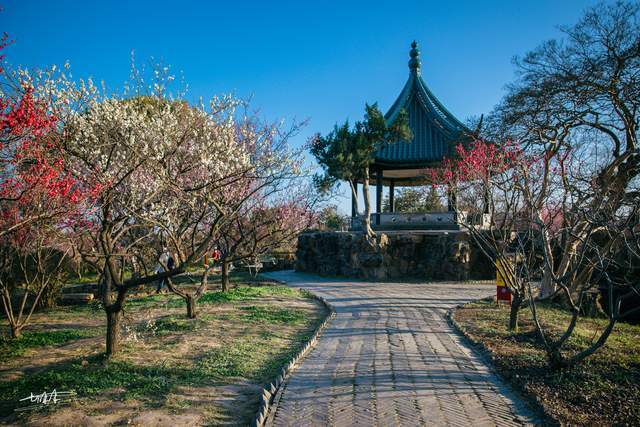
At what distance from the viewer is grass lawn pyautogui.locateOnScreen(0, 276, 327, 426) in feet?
14.2

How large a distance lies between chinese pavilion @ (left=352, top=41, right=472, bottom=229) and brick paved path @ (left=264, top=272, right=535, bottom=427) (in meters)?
12.2

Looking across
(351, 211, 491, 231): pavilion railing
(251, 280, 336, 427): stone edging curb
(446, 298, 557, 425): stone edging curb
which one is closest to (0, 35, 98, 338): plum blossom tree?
(251, 280, 336, 427): stone edging curb

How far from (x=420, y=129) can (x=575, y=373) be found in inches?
695

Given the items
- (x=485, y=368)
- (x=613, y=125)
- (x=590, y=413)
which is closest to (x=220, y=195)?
(x=485, y=368)

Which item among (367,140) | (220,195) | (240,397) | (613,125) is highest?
(367,140)

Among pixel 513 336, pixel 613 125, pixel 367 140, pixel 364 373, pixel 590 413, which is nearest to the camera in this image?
pixel 590 413

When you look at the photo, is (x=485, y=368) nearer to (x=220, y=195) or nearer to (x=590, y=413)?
(x=590, y=413)

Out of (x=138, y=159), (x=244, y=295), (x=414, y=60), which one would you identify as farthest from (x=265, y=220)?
(x=414, y=60)

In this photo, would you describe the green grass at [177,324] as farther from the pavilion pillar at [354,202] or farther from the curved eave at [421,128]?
the pavilion pillar at [354,202]

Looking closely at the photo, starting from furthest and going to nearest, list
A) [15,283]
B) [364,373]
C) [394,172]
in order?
1. [394,172]
2. [15,283]
3. [364,373]

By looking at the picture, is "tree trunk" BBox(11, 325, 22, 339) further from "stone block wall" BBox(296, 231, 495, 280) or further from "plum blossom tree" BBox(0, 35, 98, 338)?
"stone block wall" BBox(296, 231, 495, 280)

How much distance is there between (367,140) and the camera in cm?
1888

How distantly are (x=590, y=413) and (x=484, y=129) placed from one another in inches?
353

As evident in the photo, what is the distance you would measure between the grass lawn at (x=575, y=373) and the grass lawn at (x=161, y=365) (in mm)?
3312
